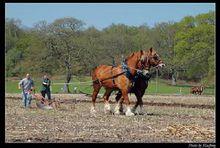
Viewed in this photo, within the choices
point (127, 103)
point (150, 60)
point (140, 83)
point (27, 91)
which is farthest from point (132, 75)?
point (27, 91)

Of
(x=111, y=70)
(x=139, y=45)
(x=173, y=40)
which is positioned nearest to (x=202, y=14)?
(x=173, y=40)

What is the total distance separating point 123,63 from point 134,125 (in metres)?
4.10

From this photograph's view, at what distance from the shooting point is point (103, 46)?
222ft

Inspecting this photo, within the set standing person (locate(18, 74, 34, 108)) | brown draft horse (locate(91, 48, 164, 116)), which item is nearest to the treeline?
standing person (locate(18, 74, 34, 108))

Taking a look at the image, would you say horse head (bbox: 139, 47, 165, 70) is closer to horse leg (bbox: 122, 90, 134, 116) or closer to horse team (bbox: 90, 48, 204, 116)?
horse team (bbox: 90, 48, 204, 116)

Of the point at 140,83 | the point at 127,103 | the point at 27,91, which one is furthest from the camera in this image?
the point at 27,91

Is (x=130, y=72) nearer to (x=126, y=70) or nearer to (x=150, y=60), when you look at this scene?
(x=126, y=70)

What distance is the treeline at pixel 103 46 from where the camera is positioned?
185 feet

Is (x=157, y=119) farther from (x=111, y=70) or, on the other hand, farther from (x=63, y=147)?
(x=63, y=147)

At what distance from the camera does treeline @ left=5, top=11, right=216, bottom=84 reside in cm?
5653

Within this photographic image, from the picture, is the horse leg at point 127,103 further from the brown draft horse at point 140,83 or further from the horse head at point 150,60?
the horse head at point 150,60

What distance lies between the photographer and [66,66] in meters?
55.4

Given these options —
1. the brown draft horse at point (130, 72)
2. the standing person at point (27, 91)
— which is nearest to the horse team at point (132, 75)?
the brown draft horse at point (130, 72)
